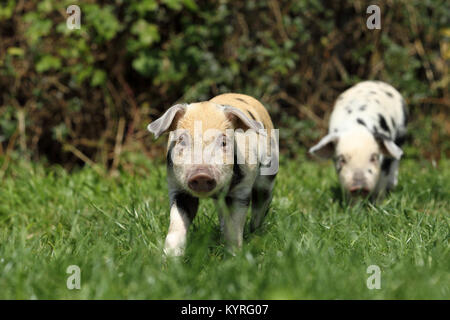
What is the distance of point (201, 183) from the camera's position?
2803 mm

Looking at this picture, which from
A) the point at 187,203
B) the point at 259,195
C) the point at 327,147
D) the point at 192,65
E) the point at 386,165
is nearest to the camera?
the point at 187,203

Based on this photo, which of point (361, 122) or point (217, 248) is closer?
point (217, 248)

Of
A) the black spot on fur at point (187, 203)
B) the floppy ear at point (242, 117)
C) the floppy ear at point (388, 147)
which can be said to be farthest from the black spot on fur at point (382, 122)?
the black spot on fur at point (187, 203)

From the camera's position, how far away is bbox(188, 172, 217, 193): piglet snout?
2.76 meters

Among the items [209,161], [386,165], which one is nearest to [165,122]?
[209,161]

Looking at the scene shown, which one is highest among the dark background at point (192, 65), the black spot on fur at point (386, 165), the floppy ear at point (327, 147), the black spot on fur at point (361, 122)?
the dark background at point (192, 65)

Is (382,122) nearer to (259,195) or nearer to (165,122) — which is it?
(259,195)

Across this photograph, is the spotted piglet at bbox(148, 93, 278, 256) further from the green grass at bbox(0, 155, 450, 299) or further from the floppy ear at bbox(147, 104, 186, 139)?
the green grass at bbox(0, 155, 450, 299)

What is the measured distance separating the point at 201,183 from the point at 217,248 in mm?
651

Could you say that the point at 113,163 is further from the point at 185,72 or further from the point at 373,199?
the point at 373,199

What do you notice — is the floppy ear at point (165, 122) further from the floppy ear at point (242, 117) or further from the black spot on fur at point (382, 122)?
the black spot on fur at point (382, 122)

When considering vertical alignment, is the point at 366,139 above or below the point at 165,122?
above

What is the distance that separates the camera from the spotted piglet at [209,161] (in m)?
2.86
